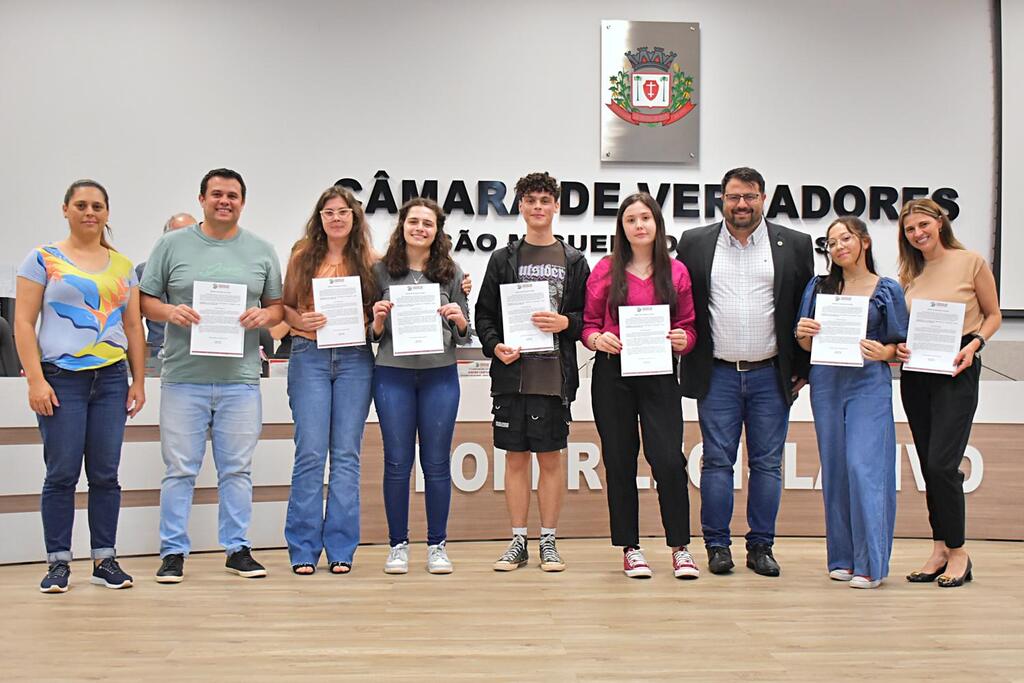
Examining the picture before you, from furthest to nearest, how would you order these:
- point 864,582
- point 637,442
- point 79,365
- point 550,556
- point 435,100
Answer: point 435,100
point 550,556
point 637,442
point 864,582
point 79,365

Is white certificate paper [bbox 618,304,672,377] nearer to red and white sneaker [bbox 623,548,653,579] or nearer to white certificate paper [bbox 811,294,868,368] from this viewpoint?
white certificate paper [bbox 811,294,868,368]

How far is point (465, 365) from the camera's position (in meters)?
4.81

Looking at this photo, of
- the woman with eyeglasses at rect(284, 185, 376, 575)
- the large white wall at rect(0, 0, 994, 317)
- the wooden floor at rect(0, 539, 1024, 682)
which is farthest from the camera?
the large white wall at rect(0, 0, 994, 317)

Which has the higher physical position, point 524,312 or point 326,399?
point 524,312

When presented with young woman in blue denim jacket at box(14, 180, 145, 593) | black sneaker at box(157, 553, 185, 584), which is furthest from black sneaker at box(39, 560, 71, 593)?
black sneaker at box(157, 553, 185, 584)

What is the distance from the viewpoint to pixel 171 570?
358cm

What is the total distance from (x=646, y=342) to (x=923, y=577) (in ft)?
4.58

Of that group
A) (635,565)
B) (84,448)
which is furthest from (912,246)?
(84,448)

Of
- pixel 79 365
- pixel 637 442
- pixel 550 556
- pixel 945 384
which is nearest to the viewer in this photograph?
pixel 79 365

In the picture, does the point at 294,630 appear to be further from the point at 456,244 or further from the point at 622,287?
the point at 456,244

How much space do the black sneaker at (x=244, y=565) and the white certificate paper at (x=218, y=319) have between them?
78cm

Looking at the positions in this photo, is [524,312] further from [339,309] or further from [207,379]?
[207,379]

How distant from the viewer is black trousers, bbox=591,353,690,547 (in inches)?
143

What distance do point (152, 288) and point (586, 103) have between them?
3483 mm
